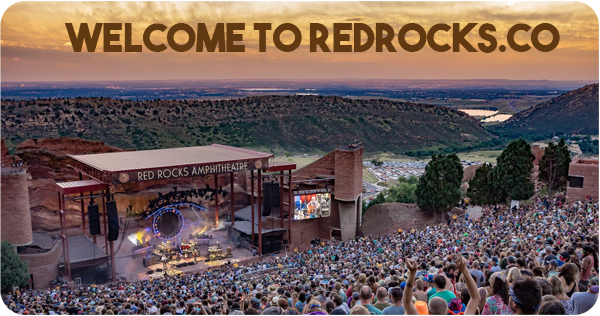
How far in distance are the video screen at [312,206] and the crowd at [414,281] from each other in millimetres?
6016

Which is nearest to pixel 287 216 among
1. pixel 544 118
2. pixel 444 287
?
pixel 444 287

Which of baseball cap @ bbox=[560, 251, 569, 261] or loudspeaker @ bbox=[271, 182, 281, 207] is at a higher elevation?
baseball cap @ bbox=[560, 251, 569, 261]

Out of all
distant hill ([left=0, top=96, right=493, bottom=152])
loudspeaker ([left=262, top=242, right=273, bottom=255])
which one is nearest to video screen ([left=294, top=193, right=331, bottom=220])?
loudspeaker ([left=262, top=242, right=273, bottom=255])

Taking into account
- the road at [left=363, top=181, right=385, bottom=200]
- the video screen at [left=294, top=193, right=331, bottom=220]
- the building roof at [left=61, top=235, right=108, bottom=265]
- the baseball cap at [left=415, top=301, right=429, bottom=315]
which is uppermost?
the baseball cap at [left=415, top=301, right=429, bottom=315]

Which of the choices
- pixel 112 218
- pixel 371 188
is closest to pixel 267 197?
pixel 112 218

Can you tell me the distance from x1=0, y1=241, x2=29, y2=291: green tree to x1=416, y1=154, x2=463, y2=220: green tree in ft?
82.0

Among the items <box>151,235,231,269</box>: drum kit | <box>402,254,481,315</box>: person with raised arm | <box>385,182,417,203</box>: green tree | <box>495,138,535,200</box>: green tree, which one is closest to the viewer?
<box>402,254,481,315</box>: person with raised arm

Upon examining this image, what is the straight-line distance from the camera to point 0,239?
1077 inches

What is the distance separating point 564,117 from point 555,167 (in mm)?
110718

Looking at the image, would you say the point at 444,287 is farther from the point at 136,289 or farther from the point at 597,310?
the point at 136,289

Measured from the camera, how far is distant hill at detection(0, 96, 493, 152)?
77.9m

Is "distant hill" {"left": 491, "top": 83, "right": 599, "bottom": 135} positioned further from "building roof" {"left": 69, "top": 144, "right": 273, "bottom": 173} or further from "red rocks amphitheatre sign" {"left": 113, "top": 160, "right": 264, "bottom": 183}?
"red rocks amphitheatre sign" {"left": 113, "top": 160, "right": 264, "bottom": 183}

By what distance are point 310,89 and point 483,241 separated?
109689 millimetres

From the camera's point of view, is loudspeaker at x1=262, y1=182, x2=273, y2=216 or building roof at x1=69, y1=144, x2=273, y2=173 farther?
loudspeaker at x1=262, y1=182, x2=273, y2=216
